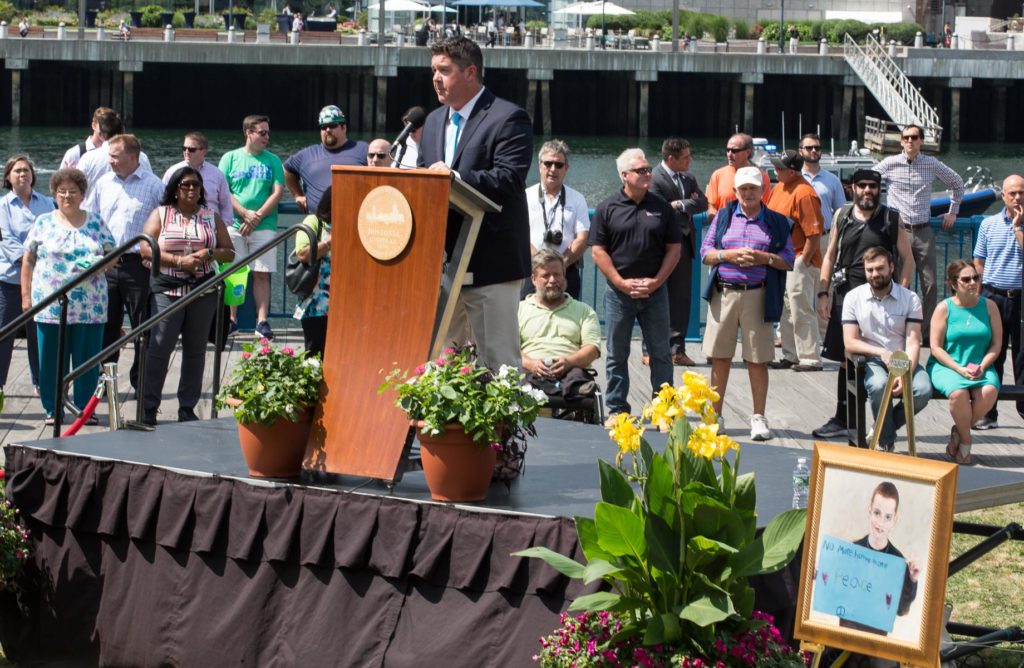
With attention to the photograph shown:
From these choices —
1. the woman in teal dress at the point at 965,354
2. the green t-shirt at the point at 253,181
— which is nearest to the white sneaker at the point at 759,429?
the woman in teal dress at the point at 965,354

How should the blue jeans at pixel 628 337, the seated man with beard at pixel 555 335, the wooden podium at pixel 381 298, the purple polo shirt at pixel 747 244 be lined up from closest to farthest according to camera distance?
the wooden podium at pixel 381 298
the seated man with beard at pixel 555 335
the purple polo shirt at pixel 747 244
the blue jeans at pixel 628 337

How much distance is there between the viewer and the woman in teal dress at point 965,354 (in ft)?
28.2

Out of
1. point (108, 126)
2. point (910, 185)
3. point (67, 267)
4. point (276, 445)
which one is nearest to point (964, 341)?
point (910, 185)

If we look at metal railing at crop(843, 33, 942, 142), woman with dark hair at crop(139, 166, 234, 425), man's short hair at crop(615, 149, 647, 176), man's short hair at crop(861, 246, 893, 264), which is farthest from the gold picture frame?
metal railing at crop(843, 33, 942, 142)

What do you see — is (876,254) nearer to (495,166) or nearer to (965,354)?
(965,354)

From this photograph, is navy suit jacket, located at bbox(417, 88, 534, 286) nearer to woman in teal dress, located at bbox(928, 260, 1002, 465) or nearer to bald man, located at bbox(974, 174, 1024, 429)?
woman in teal dress, located at bbox(928, 260, 1002, 465)

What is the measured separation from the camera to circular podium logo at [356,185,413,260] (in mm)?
5430

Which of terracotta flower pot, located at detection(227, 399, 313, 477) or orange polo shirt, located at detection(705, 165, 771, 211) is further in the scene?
orange polo shirt, located at detection(705, 165, 771, 211)

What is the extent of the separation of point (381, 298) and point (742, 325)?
153 inches

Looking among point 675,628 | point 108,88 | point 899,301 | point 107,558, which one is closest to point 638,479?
point 675,628

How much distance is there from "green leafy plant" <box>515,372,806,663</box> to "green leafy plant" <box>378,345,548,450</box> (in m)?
0.89

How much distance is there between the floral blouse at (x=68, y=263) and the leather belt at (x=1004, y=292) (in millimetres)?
5460

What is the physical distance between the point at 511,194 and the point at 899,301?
3.19 metres

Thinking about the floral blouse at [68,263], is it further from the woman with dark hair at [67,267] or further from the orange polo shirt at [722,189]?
the orange polo shirt at [722,189]
